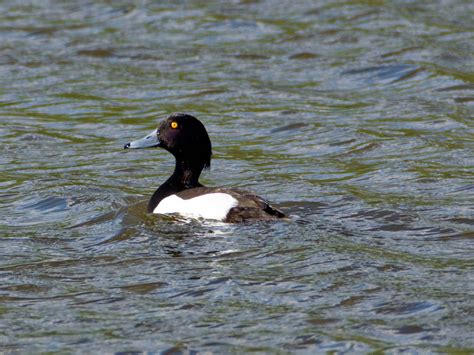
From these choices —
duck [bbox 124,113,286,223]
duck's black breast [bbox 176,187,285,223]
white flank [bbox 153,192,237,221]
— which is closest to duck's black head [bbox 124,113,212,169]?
duck [bbox 124,113,286,223]

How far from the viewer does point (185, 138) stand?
433 inches

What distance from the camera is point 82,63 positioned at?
16922mm

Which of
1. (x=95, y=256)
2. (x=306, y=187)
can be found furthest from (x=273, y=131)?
(x=95, y=256)

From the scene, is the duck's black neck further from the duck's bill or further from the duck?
the duck's bill

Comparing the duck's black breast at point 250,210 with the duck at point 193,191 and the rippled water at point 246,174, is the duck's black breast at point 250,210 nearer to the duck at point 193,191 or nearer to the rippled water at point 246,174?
the duck at point 193,191

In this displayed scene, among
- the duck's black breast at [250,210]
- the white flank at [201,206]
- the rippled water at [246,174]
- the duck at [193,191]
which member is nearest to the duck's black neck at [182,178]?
the duck at [193,191]

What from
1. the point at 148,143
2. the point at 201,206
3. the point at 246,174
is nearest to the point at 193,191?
the point at 201,206

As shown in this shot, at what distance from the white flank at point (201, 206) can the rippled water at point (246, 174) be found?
0.16 meters

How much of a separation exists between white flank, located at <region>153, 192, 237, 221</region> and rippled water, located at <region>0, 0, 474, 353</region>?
0.53 feet

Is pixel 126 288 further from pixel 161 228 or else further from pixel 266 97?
pixel 266 97

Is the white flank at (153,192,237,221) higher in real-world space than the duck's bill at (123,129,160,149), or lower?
lower

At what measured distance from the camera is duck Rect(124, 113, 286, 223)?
9.95 meters

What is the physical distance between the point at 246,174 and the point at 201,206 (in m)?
1.99

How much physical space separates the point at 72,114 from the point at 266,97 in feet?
8.25
